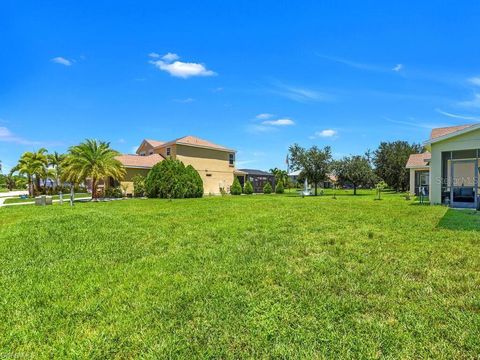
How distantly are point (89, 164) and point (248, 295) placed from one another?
956 inches

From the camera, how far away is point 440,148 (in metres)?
14.9

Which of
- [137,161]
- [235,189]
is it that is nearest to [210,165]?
[235,189]

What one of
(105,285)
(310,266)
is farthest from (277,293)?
(105,285)

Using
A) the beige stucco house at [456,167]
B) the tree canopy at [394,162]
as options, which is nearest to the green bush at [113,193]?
the beige stucco house at [456,167]

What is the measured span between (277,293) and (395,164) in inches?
1782

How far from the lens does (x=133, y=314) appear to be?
3.70 m

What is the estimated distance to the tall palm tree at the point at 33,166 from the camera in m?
34.1

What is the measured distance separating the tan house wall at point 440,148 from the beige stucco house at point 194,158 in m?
23.8

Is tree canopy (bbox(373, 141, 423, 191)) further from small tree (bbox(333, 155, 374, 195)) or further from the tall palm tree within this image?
the tall palm tree

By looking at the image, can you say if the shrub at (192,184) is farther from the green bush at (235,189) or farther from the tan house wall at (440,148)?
the tan house wall at (440,148)

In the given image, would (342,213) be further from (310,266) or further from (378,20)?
(378,20)

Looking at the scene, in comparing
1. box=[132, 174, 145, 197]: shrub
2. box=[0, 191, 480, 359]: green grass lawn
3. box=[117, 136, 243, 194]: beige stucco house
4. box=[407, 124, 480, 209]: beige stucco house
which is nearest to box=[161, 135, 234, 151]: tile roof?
box=[117, 136, 243, 194]: beige stucco house

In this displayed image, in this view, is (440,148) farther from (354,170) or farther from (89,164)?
(89,164)

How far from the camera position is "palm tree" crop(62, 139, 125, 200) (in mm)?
24578
